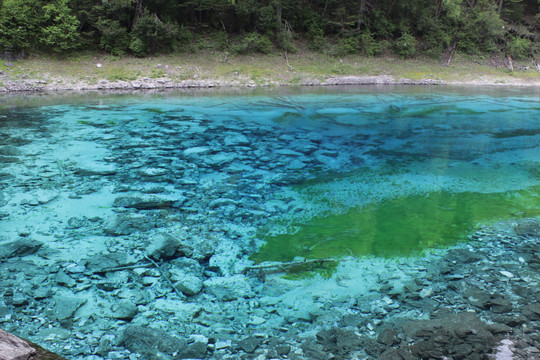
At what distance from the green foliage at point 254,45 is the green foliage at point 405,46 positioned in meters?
7.88

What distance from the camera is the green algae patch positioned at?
4285mm

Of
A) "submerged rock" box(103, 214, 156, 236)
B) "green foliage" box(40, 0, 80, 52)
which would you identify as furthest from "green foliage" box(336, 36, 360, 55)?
"submerged rock" box(103, 214, 156, 236)

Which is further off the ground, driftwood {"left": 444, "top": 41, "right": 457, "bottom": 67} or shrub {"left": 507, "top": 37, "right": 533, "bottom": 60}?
shrub {"left": 507, "top": 37, "right": 533, "bottom": 60}

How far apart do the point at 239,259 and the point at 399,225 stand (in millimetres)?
2104

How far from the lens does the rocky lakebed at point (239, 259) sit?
288 centimetres

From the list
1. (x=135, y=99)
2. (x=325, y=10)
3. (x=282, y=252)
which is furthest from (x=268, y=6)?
(x=282, y=252)

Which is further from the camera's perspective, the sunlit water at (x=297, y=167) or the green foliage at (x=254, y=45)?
the green foliage at (x=254, y=45)

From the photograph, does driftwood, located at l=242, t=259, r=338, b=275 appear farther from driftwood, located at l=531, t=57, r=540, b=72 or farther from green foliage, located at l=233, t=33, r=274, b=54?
driftwood, located at l=531, t=57, r=540, b=72

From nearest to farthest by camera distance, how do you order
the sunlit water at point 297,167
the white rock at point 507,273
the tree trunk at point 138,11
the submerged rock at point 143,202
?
the white rock at point 507,273
the sunlit water at point 297,167
the submerged rock at point 143,202
the tree trunk at point 138,11

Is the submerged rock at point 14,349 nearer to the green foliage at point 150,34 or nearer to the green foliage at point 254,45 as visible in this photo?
the green foliage at point 150,34

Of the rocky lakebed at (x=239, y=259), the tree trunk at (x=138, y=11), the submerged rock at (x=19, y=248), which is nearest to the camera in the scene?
the rocky lakebed at (x=239, y=259)

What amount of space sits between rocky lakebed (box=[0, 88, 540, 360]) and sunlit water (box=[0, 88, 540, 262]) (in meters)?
0.05

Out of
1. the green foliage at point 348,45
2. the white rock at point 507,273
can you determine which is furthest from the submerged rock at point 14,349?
the green foliage at point 348,45

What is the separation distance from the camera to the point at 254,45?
72.8ft
